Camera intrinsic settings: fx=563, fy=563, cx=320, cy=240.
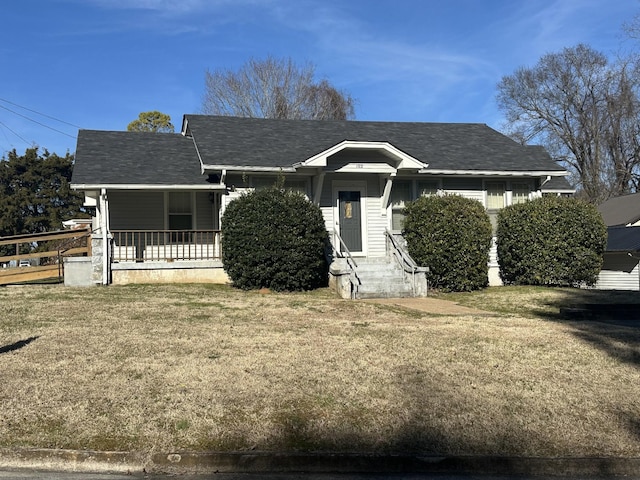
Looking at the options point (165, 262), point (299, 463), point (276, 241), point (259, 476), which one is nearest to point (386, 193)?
point (276, 241)

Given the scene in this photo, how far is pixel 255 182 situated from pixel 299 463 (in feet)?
42.1

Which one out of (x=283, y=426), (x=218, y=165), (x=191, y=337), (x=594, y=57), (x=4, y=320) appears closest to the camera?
(x=283, y=426)

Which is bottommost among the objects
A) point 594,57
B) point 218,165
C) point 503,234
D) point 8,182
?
point 503,234

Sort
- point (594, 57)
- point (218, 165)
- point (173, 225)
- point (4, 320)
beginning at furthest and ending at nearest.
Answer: point (594, 57)
point (173, 225)
point (218, 165)
point (4, 320)

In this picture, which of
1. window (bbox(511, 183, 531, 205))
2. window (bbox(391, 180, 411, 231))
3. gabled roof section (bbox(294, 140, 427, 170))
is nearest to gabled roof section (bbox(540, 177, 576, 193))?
window (bbox(511, 183, 531, 205))

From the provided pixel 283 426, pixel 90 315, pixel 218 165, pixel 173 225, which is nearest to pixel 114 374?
pixel 283 426

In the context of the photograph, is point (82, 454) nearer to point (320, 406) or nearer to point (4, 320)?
point (320, 406)

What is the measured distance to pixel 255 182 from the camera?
54.5 ft

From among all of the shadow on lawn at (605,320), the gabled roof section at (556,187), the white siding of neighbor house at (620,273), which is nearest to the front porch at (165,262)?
the shadow on lawn at (605,320)

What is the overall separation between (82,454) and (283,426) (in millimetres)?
1618

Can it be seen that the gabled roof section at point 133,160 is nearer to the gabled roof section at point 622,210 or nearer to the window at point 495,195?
the window at point 495,195

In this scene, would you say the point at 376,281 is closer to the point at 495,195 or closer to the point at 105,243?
the point at 495,195

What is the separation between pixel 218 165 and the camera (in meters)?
15.7

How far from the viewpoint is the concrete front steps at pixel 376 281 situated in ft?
45.1
